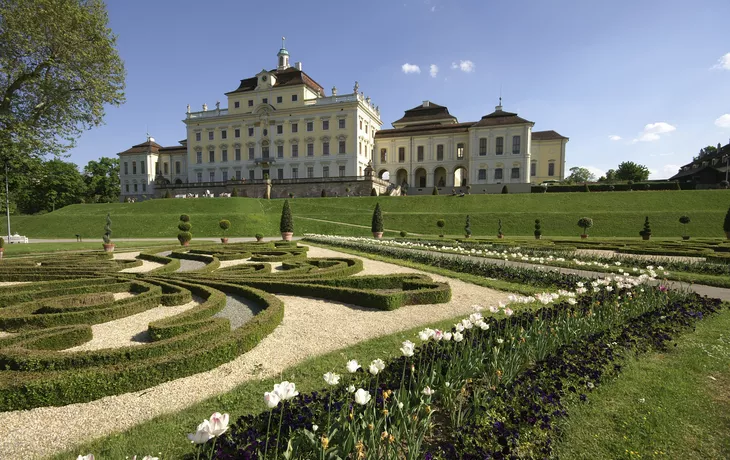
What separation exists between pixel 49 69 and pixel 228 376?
19506 millimetres

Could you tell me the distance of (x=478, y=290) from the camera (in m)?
8.87

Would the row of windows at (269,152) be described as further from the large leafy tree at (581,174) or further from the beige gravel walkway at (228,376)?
the large leafy tree at (581,174)

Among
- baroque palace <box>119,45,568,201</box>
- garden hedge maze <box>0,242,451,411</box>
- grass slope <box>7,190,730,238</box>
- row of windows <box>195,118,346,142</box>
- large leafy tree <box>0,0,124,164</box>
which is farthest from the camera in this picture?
row of windows <box>195,118,346,142</box>

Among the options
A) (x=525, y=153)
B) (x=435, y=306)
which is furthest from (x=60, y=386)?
(x=525, y=153)

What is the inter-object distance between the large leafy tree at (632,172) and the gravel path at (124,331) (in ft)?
266

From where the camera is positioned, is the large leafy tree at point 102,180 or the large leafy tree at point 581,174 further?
the large leafy tree at point 581,174

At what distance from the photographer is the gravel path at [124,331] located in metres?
5.07

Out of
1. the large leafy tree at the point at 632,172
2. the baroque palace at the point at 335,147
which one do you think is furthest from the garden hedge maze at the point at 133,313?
the large leafy tree at the point at 632,172

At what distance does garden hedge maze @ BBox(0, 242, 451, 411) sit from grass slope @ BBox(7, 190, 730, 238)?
20303mm

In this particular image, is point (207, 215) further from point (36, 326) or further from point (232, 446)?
point (232, 446)

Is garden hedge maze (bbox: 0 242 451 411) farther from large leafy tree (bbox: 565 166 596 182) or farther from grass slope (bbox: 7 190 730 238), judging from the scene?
large leafy tree (bbox: 565 166 596 182)

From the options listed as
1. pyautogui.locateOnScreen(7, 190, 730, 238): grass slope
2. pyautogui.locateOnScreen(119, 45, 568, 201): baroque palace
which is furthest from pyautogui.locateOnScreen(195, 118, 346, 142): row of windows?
pyautogui.locateOnScreen(7, 190, 730, 238): grass slope

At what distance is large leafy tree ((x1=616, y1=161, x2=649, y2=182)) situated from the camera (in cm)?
6702

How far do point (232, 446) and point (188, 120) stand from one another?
67.8 metres
